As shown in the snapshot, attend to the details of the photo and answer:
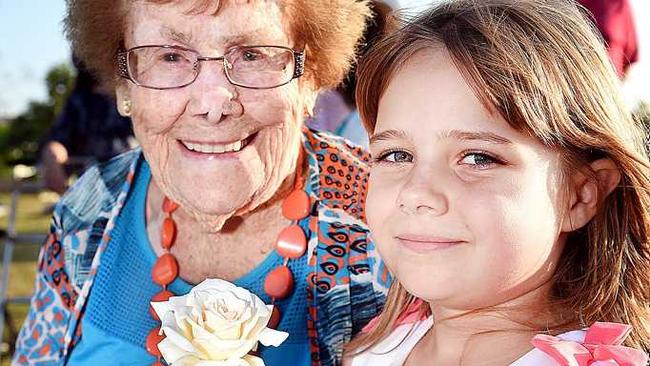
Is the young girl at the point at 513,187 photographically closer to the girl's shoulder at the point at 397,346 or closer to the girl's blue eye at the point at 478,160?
the girl's blue eye at the point at 478,160

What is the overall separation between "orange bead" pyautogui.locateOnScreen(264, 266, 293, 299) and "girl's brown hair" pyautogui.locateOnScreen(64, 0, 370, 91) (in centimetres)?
61

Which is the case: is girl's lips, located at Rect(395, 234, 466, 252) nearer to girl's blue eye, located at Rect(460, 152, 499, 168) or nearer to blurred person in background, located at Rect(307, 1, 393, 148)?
girl's blue eye, located at Rect(460, 152, 499, 168)

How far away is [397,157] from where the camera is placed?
2027 millimetres

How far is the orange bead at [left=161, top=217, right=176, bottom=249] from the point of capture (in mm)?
2807

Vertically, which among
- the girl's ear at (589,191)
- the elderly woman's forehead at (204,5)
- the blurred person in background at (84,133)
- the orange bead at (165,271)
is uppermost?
the elderly woman's forehead at (204,5)

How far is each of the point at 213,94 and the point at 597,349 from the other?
127 cm

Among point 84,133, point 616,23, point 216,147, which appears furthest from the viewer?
point 84,133

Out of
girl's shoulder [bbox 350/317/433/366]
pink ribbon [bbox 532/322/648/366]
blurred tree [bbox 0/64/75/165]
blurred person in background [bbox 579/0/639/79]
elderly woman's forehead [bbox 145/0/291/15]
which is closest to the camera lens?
pink ribbon [bbox 532/322/648/366]

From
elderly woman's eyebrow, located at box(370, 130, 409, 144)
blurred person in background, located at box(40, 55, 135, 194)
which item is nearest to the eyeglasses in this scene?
elderly woman's eyebrow, located at box(370, 130, 409, 144)

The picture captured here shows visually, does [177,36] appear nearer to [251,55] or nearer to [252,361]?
[251,55]

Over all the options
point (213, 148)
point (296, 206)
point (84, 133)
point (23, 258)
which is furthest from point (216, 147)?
point (23, 258)

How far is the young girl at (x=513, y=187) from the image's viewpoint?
1.84 m

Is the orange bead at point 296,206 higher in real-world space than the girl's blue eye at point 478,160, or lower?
lower

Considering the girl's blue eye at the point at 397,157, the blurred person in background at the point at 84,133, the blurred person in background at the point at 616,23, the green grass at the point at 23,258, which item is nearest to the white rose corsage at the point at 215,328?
the girl's blue eye at the point at 397,157
